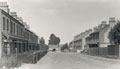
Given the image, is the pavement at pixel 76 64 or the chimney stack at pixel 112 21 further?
the chimney stack at pixel 112 21

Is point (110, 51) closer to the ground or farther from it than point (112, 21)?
closer to the ground

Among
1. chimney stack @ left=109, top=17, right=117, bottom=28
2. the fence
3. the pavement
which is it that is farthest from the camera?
chimney stack @ left=109, top=17, right=117, bottom=28

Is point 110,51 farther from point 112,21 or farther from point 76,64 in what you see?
point 76,64

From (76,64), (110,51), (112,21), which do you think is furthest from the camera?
(112,21)

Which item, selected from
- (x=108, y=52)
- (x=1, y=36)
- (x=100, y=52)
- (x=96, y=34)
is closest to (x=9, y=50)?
(x=1, y=36)

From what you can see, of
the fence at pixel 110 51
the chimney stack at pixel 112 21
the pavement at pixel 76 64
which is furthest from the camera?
the chimney stack at pixel 112 21

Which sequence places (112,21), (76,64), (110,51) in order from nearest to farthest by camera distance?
1. (76,64)
2. (110,51)
3. (112,21)

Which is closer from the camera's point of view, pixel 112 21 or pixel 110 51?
pixel 110 51

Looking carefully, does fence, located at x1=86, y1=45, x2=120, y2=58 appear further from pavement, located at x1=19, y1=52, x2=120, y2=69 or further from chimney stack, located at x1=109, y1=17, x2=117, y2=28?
pavement, located at x1=19, y1=52, x2=120, y2=69

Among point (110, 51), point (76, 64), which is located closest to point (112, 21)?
point (110, 51)

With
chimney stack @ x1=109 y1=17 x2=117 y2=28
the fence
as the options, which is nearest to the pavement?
the fence

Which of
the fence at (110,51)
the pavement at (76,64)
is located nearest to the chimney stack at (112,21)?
the fence at (110,51)

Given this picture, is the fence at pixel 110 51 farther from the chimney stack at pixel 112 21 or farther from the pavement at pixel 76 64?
the pavement at pixel 76 64

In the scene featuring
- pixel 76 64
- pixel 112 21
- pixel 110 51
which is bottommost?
pixel 76 64
